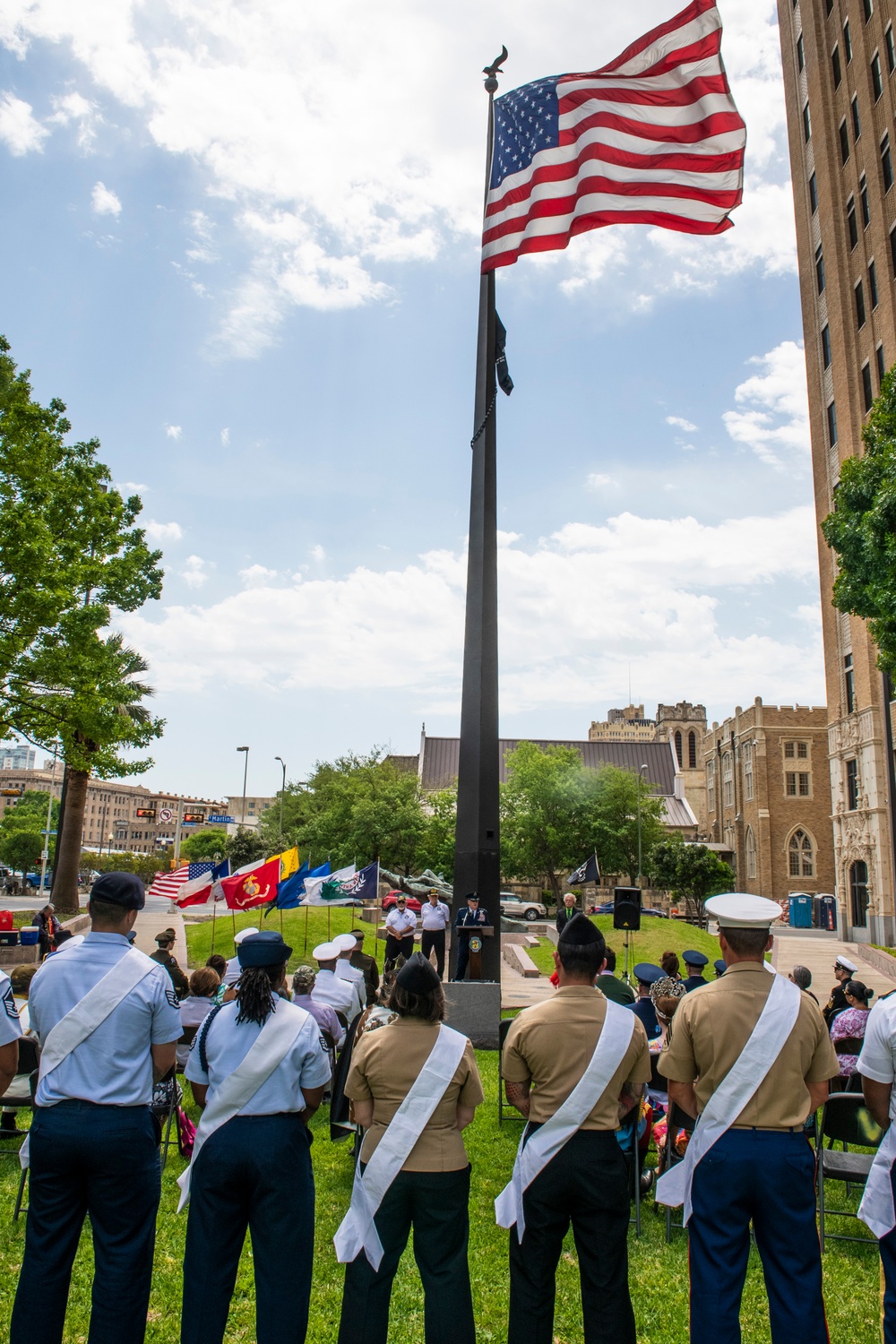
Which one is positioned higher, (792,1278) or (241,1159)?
(241,1159)

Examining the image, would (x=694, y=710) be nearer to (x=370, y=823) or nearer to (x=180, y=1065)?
(x=370, y=823)

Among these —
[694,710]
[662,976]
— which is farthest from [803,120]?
[694,710]

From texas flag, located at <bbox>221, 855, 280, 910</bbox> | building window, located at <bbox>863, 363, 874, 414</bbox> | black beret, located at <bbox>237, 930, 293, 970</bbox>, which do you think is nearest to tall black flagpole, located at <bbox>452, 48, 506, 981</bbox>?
texas flag, located at <bbox>221, 855, 280, 910</bbox>

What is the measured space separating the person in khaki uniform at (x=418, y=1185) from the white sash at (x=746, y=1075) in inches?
37.6

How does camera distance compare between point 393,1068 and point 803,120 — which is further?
point 803,120

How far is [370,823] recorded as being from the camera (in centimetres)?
4762

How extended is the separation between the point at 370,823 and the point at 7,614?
31.0m

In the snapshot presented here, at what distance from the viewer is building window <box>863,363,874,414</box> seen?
3762cm

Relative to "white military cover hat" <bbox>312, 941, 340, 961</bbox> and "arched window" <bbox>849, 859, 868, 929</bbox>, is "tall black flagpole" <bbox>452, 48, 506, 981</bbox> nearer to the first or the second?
"white military cover hat" <bbox>312, 941, 340, 961</bbox>

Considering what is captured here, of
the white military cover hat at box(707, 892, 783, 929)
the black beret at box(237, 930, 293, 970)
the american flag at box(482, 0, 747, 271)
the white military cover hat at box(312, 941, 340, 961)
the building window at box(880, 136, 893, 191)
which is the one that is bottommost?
the white military cover hat at box(312, 941, 340, 961)

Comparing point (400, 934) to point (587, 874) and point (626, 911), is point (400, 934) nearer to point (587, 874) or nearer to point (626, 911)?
point (626, 911)

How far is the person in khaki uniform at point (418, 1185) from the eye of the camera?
3645mm

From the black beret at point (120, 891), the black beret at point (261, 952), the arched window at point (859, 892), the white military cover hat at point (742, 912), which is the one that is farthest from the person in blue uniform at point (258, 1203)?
the arched window at point (859, 892)

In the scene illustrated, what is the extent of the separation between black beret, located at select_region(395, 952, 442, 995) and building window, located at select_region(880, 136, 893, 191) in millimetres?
42198
